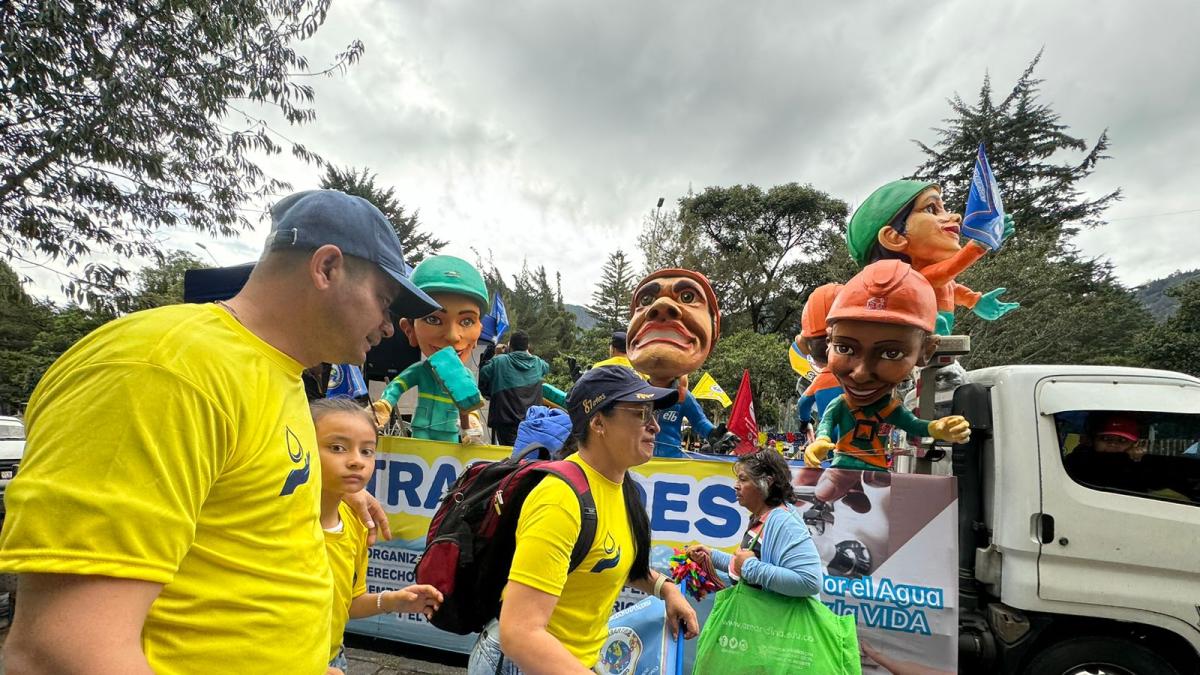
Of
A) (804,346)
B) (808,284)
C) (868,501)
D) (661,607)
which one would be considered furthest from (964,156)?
(661,607)

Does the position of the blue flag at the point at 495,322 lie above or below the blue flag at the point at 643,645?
above

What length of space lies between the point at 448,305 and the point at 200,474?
11.4ft

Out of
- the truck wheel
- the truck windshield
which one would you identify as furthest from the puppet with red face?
the truck wheel

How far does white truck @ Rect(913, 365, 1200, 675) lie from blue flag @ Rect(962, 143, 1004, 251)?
3.41 ft

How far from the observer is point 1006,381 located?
10.5 feet

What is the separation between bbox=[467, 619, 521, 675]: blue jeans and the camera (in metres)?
1.55

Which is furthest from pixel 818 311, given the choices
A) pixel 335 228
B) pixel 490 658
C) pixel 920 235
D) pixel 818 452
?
pixel 335 228

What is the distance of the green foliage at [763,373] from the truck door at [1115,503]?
13.9m

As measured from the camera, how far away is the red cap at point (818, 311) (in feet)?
13.8

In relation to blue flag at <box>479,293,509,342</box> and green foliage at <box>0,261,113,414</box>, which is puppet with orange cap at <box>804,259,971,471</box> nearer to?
blue flag at <box>479,293,509,342</box>

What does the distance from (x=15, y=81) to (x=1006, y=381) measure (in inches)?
312

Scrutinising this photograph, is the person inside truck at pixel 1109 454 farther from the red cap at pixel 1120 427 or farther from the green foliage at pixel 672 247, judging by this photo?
the green foliage at pixel 672 247

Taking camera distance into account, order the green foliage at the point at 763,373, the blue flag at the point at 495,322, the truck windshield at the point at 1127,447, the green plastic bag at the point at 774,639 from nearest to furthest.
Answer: the green plastic bag at the point at 774,639, the truck windshield at the point at 1127,447, the blue flag at the point at 495,322, the green foliage at the point at 763,373

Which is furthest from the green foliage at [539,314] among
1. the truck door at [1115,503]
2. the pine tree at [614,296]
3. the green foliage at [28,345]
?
the truck door at [1115,503]
